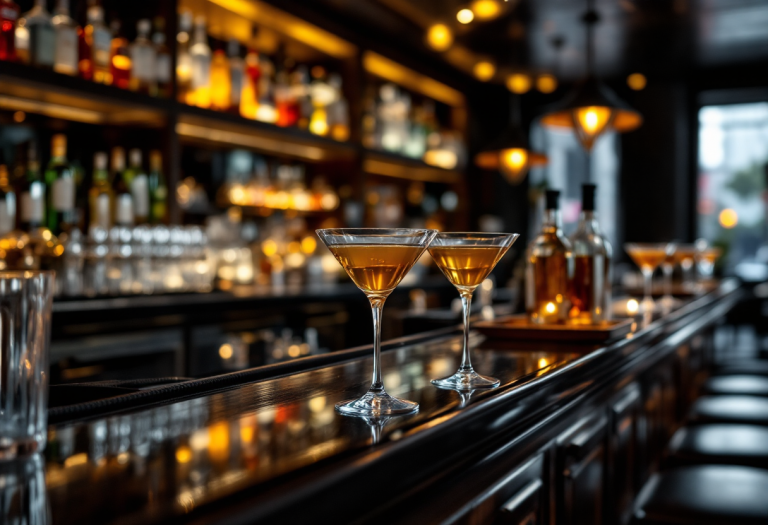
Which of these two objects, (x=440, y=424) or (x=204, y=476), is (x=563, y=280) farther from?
(x=204, y=476)

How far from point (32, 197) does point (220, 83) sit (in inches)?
47.3

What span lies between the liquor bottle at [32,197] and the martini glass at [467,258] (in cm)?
202

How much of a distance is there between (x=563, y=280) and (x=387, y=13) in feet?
9.63

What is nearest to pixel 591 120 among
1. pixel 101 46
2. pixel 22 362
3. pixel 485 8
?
pixel 485 8

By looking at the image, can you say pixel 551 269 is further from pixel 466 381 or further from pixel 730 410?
pixel 730 410

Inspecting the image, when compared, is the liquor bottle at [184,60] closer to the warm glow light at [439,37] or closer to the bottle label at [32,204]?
the bottle label at [32,204]

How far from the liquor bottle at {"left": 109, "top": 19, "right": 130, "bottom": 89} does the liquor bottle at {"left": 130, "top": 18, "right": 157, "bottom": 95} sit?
0.02 metres

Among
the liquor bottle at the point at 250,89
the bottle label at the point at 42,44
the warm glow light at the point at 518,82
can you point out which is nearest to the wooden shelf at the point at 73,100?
the bottle label at the point at 42,44

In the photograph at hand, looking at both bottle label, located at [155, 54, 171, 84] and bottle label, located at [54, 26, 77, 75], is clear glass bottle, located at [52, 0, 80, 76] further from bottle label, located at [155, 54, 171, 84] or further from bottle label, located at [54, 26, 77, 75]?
bottle label, located at [155, 54, 171, 84]

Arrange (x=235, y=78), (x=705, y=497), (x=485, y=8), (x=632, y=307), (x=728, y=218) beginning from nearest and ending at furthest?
(x=705, y=497) → (x=632, y=307) → (x=235, y=78) → (x=485, y=8) → (x=728, y=218)

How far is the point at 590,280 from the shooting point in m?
1.69

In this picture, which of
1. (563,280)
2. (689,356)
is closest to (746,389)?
(689,356)

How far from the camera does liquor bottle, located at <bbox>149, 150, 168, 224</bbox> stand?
10.1 ft

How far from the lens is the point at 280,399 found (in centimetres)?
88
